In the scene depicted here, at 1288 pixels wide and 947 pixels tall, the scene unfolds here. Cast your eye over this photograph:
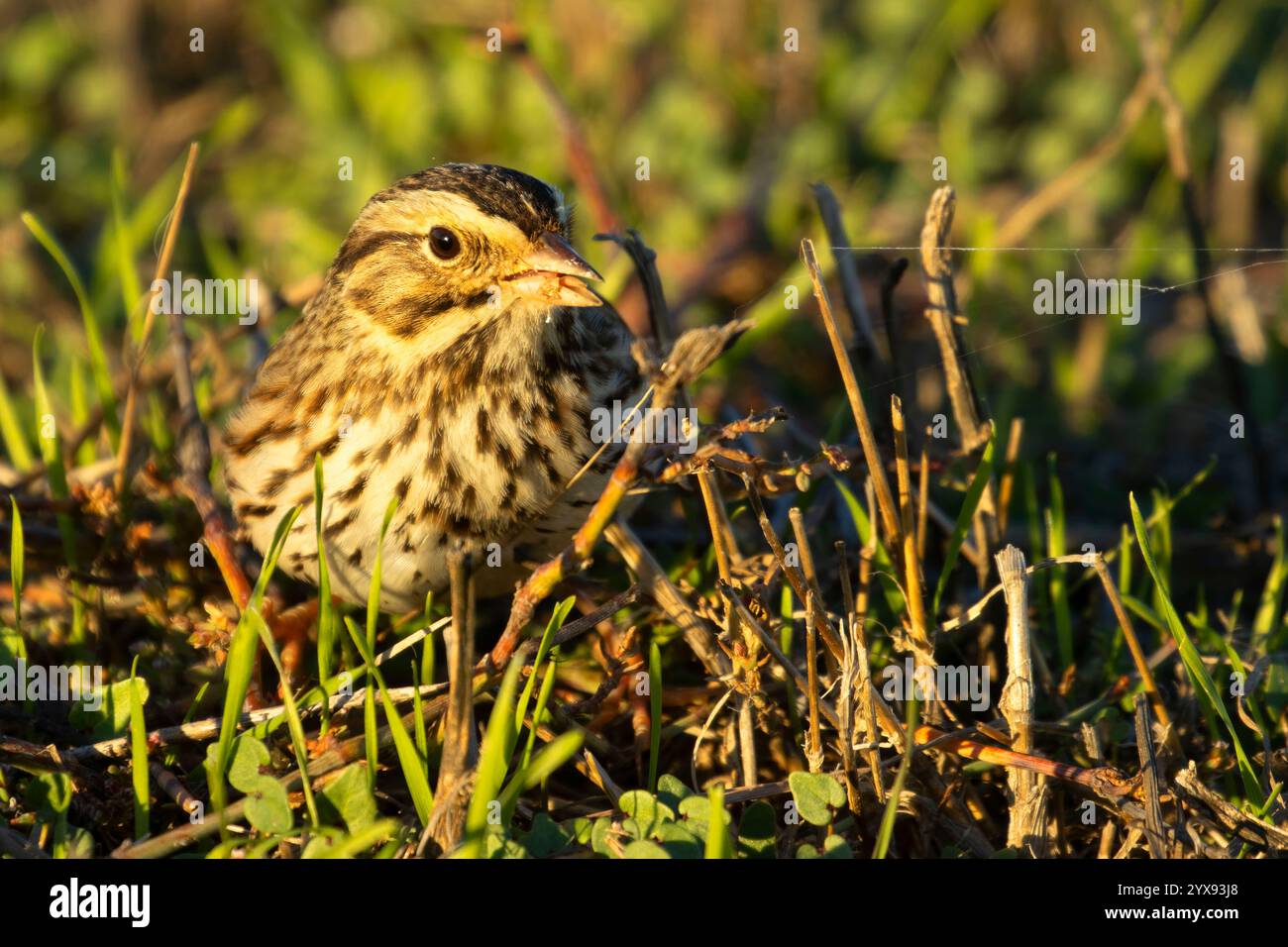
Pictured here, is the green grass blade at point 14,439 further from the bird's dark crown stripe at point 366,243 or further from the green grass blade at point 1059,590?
the green grass blade at point 1059,590

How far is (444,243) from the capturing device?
3744mm

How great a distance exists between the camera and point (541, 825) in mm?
3188

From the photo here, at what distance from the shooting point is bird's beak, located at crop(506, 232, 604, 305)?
362cm

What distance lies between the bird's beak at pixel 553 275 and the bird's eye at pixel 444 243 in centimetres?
16

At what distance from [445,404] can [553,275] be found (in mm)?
421

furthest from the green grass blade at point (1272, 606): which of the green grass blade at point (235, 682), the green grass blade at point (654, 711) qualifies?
the green grass blade at point (235, 682)

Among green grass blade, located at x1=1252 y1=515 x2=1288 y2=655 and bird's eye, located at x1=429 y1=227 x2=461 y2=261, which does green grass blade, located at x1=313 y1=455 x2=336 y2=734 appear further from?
green grass blade, located at x1=1252 y1=515 x2=1288 y2=655

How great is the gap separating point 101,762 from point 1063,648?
2.41m

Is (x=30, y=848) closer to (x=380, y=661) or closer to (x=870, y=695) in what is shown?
(x=380, y=661)

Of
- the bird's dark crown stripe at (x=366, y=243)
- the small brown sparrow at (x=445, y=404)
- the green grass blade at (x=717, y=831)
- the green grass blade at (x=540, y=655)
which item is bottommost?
the green grass blade at (x=717, y=831)

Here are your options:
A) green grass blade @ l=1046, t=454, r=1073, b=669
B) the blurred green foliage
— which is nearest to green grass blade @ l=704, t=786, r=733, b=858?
green grass blade @ l=1046, t=454, r=1073, b=669

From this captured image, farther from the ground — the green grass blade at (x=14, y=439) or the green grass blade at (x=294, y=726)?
the green grass blade at (x=14, y=439)

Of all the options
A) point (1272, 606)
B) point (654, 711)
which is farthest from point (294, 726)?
point (1272, 606)

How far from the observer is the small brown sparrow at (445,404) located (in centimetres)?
371
